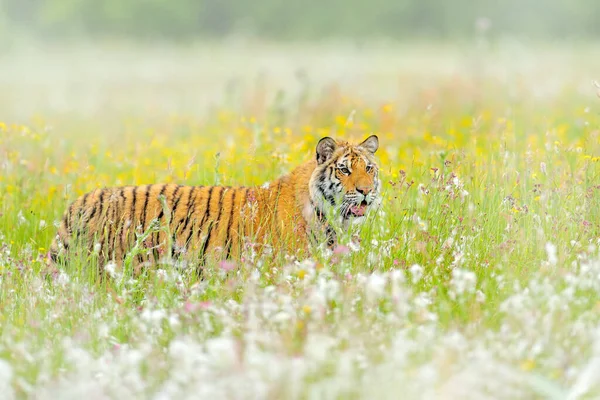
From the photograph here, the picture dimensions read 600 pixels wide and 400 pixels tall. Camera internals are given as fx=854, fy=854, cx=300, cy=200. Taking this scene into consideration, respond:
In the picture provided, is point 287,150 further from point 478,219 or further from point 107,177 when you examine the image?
point 478,219

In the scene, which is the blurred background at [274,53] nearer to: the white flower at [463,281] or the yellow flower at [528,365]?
the white flower at [463,281]

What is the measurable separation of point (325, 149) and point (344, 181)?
308 millimetres

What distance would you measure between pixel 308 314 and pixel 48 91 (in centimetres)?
1602

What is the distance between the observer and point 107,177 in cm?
812

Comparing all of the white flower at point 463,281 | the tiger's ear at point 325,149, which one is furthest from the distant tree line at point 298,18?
the white flower at point 463,281

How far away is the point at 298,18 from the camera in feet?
132

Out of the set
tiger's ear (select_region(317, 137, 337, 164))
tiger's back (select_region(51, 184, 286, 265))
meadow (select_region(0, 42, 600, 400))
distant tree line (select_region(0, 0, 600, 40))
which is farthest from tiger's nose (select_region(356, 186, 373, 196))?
distant tree line (select_region(0, 0, 600, 40))

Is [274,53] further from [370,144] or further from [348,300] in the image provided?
[348,300]

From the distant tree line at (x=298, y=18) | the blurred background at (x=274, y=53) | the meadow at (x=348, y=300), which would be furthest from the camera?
the distant tree line at (x=298, y=18)

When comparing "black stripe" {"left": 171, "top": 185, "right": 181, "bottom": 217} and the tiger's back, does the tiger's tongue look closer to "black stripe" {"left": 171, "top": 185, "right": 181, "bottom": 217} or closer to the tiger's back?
the tiger's back

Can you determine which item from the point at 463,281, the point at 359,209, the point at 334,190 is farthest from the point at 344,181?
the point at 463,281

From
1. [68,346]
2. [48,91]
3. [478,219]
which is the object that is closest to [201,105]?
[48,91]

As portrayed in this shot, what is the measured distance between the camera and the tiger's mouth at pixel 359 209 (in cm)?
542

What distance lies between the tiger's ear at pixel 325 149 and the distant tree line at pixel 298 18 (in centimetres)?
3118
